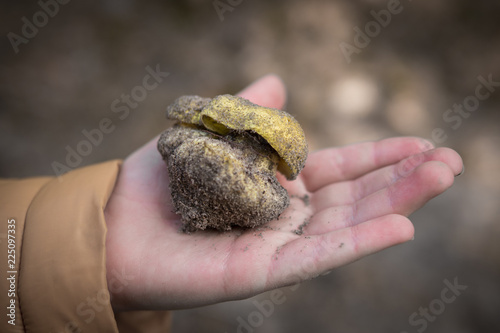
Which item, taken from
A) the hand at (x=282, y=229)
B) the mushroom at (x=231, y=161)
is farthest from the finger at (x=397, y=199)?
the mushroom at (x=231, y=161)

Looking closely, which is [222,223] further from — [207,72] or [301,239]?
[207,72]

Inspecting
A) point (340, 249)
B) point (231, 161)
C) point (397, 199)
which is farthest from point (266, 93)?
point (340, 249)

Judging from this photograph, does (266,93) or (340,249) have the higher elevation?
(266,93)

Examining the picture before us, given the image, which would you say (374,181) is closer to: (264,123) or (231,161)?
(264,123)

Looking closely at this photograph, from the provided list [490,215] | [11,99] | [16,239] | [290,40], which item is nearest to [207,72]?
[290,40]

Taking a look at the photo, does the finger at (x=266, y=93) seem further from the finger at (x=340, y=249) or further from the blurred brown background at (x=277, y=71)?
the finger at (x=340, y=249)

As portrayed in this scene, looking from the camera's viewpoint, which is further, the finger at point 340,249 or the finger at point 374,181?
the finger at point 374,181

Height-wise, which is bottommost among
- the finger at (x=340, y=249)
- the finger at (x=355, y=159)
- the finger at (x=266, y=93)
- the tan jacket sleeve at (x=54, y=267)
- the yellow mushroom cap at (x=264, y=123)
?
the tan jacket sleeve at (x=54, y=267)

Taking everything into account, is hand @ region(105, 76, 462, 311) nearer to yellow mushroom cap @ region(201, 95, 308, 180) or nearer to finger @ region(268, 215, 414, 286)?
finger @ region(268, 215, 414, 286)
